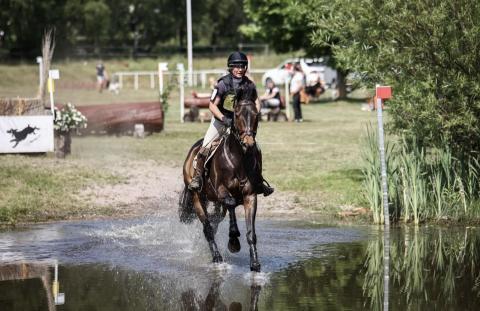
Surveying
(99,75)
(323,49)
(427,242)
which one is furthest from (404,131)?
(99,75)

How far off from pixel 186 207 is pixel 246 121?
→ 288 centimetres

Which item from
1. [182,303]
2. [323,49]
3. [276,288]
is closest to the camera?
[182,303]

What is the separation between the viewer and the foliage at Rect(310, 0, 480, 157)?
1561 cm

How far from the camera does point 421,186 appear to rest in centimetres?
1555

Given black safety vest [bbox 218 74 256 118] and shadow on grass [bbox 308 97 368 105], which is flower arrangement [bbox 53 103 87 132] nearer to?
black safety vest [bbox 218 74 256 118]

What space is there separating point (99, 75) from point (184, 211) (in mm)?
47329

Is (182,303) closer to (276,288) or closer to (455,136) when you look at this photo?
(276,288)

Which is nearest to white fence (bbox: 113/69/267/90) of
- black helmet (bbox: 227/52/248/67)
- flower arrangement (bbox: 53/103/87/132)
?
flower arrangement (bbox: 53/103/87/132)

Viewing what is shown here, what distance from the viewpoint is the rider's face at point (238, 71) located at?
12086 mm

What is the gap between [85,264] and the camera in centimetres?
1250

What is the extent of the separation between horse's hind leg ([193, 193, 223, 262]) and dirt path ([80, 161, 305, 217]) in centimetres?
423

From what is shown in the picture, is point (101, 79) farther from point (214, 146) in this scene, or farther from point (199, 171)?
point (214, 146)

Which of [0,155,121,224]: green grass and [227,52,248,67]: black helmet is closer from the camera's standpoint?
[227,52,248,67]: black helmet

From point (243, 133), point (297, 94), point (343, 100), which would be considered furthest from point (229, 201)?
point (343, 100)
